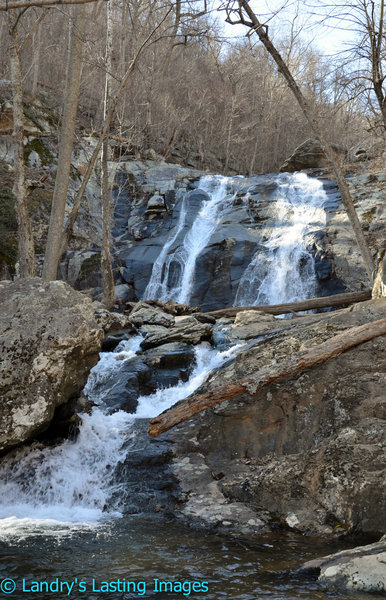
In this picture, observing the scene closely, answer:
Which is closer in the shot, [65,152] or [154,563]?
[154,563]

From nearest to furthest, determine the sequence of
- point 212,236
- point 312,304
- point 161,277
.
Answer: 1. point 312,304
2. point 161,277
3. point 212,236

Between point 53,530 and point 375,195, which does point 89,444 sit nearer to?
point 53,530

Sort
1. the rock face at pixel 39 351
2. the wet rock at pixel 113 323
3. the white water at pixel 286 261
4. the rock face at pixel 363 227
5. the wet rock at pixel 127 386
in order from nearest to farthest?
the rock face at pixel 39 351 < the wet rock at pixel 127 386 < the wet rock at pixel 113 323 < the rock face at pixel 363 227 < the white water at pixel 286 261

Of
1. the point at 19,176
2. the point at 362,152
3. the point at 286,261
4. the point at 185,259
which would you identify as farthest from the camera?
the point at 362,152

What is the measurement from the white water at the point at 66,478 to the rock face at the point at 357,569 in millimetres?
2358

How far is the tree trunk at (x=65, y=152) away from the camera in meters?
9.12

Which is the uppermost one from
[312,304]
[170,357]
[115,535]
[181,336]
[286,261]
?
[286,261]

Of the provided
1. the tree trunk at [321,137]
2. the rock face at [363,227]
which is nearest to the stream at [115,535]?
the tree trunk at [321,137]

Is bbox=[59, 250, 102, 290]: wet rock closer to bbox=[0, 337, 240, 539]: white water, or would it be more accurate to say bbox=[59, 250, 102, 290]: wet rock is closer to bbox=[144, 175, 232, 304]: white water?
bbox=[144, 175, 232, 304]: white water

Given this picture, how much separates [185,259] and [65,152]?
708cm

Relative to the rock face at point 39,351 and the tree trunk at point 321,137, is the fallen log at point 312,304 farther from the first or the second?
the rock face at point 39,351

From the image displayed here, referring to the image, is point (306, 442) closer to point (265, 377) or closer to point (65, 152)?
point (265, 377)

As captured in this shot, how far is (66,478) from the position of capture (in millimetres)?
5777

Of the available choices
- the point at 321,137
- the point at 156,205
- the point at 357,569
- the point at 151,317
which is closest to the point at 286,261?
the point at 321,137
